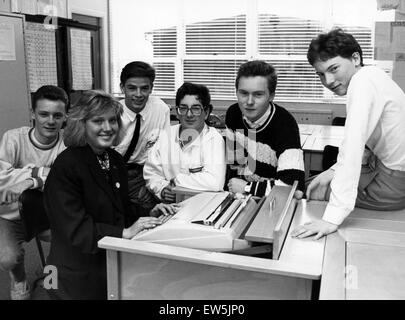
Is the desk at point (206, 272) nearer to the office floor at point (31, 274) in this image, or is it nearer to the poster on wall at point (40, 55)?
the office floor at point (31, 274)

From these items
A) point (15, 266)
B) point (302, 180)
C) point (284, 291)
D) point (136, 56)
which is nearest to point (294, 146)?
point (302, 180)

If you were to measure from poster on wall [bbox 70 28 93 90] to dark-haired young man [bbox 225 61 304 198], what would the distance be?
3.23 metres

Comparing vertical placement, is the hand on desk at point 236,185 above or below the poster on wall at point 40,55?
below

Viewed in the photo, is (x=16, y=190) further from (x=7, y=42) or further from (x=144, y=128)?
(x=7, y=42)

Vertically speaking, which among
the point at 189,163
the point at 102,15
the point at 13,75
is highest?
the point at 102,15

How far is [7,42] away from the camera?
367 centimetres

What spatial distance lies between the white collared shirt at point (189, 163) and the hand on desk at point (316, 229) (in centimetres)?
74

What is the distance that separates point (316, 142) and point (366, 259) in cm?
252

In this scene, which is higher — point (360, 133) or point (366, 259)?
point (360, 133)

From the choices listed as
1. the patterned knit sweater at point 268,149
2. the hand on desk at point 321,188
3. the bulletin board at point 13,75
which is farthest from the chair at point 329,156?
the bulletin board at point 13,75

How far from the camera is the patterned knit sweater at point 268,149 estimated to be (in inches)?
78.2

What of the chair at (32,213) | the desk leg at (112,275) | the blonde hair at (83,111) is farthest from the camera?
the chair at (32,213)

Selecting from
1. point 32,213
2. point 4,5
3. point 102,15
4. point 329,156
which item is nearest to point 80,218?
point 32,213

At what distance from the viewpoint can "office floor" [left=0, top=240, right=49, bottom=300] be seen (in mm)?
2354
